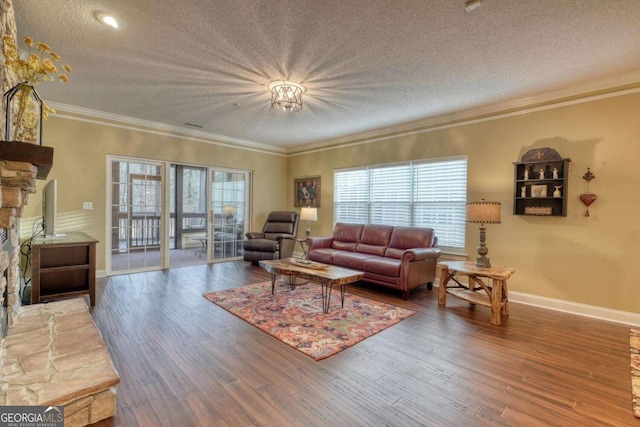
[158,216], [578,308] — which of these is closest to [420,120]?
[578,308]

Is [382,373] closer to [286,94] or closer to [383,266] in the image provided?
[383,266]

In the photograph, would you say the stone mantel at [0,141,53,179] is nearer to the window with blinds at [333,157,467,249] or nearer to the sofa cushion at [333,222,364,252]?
the sofa cushion at [333,222,364,252]

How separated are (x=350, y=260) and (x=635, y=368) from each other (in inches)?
122

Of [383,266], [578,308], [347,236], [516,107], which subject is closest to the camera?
[578,308]

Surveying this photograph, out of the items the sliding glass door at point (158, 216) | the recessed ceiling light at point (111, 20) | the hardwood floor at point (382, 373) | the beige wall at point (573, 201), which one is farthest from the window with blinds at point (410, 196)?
the recessed ceiling light at point (111, 20)

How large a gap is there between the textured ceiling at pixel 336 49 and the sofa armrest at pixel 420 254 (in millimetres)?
2072

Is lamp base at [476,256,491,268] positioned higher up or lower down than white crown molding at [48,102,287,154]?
lower down

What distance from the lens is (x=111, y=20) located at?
2.32 meters

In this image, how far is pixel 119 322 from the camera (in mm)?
3025

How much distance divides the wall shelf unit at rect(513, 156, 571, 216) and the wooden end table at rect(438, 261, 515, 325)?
3.08 feet

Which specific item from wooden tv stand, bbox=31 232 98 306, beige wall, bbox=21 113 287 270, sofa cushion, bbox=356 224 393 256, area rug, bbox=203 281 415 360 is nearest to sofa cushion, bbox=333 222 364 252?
sofa cushion, bbox=356 224 393 256

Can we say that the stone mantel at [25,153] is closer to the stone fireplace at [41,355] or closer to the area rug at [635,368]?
the stone fireplace at [41,355]

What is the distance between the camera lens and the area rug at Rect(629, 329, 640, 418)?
187 centimetres

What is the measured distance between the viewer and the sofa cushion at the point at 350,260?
4.50 metres
